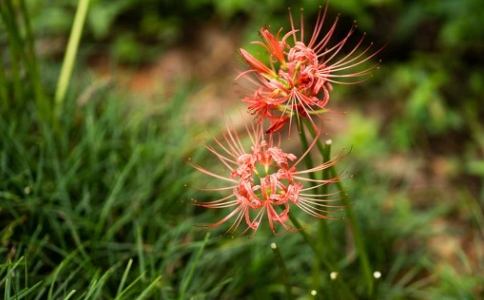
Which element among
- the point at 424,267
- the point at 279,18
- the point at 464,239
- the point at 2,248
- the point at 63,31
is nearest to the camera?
the point at 2,248

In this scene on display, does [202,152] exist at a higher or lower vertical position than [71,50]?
lower

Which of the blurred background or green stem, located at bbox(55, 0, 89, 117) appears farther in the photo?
green stem, located at bbox(55, 0, 89, 117)

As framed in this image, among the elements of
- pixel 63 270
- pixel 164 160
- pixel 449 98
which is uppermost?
pixel 449 98

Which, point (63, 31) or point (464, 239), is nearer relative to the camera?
point (464, 239)

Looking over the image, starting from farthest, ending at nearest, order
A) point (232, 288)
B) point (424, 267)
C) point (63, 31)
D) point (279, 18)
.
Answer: point (63, 31)
point (279, 18)
point (424, 267)
point (232, 288)

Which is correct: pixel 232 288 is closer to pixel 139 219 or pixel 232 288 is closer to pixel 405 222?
pixel 139 219

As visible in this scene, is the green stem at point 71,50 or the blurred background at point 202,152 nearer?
the blurred background at point 202,152

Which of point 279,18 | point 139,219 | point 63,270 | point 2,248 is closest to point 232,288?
point 139,219

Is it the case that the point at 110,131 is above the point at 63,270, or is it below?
above
